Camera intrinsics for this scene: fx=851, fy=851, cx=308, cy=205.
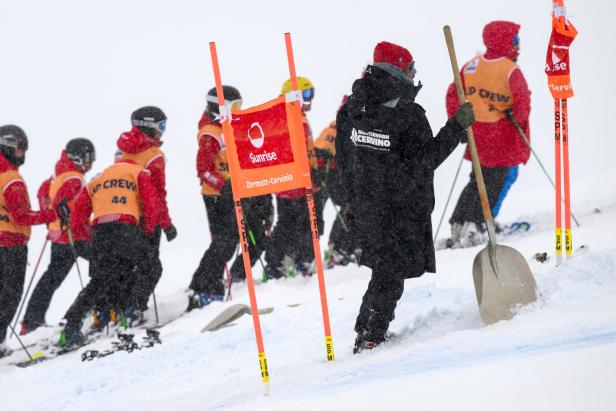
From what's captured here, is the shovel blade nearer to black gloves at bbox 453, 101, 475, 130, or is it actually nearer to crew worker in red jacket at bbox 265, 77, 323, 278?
black gloves at bbox 453, 101, 475, 130

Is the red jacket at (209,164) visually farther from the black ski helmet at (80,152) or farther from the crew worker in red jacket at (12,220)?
the crew worker in red jacket at (12,220)

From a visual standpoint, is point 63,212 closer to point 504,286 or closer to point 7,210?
point 7,210

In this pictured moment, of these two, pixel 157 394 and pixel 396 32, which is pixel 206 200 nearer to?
pixel 157 394

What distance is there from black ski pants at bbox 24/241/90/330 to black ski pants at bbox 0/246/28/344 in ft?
3.10

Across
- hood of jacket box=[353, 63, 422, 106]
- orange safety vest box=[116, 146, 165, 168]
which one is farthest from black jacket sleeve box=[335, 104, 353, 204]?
orange safety vest box=[116, 146, 165, 168]

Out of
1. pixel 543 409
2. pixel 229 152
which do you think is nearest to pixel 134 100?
pixel 229 152

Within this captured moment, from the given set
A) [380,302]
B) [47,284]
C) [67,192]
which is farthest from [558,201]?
[47,284]

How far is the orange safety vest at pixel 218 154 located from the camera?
8.49 metres

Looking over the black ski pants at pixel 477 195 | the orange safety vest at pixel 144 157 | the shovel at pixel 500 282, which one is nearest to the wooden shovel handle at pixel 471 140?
the shovel at pixel 500 282

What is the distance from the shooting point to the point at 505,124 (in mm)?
8336

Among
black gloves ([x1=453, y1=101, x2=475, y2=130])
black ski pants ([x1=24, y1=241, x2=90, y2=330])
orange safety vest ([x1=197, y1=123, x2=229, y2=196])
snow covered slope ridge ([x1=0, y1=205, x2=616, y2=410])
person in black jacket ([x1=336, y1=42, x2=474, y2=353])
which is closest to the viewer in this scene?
snow covered slope ridge ([x1=0, y1=205, x2=616, y2=410])

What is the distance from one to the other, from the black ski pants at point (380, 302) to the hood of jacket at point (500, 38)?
3.72m

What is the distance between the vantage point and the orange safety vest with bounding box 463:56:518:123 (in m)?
8.20

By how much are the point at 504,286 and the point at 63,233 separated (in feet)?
17.7
